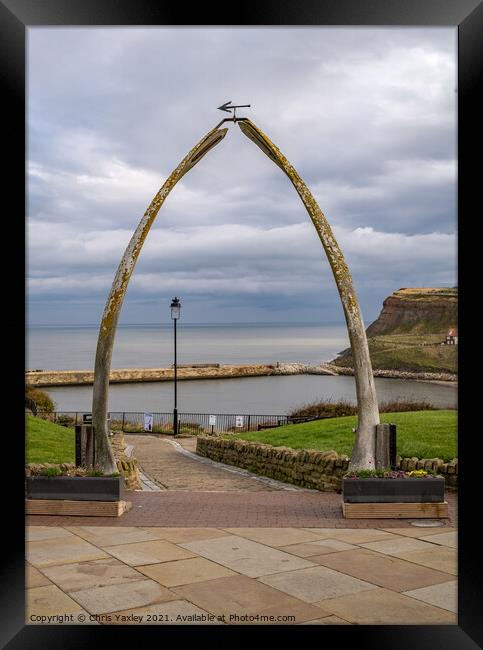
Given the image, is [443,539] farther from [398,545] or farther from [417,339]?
[417,339]

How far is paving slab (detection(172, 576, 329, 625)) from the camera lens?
4.88 meters

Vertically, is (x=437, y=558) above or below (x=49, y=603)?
below

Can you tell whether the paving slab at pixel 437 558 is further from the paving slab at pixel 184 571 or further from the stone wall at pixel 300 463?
the stone wall at pixel 300 463

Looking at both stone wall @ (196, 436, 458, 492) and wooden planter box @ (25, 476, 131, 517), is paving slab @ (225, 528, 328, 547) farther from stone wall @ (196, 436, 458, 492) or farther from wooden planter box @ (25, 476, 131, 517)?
stone wall @ (196, 436, 458, 492)

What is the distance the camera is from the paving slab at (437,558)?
6168mm

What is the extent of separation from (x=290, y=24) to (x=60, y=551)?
222 inches

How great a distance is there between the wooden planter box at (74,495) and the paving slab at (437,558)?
3978 mm

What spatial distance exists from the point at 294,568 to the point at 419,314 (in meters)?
75.8

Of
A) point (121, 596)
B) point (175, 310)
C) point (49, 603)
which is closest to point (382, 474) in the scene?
point (121, 596)

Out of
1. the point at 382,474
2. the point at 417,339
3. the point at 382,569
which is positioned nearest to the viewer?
the point at 382,569

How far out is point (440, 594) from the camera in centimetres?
537

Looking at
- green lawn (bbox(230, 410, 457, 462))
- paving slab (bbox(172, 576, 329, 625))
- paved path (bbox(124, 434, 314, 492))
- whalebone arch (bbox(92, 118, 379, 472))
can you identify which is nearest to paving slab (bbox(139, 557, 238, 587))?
paving slab (bbox(172, 576, 329, 625))
